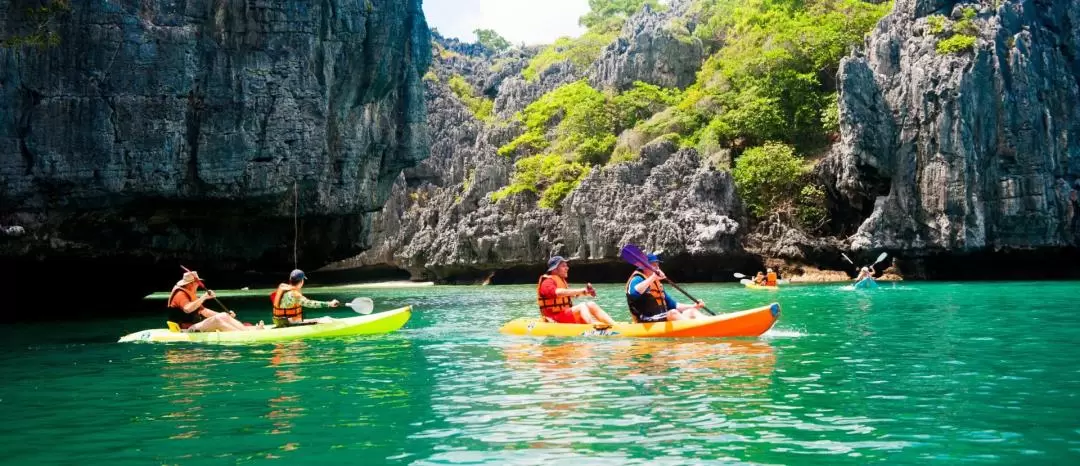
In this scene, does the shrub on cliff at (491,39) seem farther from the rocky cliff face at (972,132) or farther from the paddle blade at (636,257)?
the paddle blade at (636,257)

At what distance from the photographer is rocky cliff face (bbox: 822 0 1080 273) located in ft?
119

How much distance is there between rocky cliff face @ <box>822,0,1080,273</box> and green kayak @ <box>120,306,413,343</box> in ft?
87.3

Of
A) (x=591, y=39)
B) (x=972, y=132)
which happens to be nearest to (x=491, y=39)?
(x=591, y=39)

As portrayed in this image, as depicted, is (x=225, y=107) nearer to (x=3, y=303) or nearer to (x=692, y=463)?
(x=3, y=303)

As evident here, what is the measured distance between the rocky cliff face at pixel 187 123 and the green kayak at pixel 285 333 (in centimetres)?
872

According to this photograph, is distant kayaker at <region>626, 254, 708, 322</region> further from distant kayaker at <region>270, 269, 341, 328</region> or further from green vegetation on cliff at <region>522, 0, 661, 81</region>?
green vegetation on cliff at <region>522, 0, 661, 81</region>

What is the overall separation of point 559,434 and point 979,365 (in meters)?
6.05

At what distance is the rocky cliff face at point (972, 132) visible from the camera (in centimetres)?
3619

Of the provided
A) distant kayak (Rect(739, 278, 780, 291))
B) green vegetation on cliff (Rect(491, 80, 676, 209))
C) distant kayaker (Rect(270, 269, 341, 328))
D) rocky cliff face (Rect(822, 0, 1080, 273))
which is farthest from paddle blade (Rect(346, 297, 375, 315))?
green vegetation on cliff (Rect(491, 80, 676, 209))

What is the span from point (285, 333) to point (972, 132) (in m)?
30.6

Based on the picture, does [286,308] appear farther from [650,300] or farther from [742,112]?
[742,112]

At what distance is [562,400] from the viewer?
27.1 feet

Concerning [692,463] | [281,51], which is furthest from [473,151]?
[692,463]

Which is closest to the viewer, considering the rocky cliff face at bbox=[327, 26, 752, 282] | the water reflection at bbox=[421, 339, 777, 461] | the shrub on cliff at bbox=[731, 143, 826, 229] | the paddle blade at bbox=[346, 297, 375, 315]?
the water reflection at bbox=[421, 339, 777, 461]
